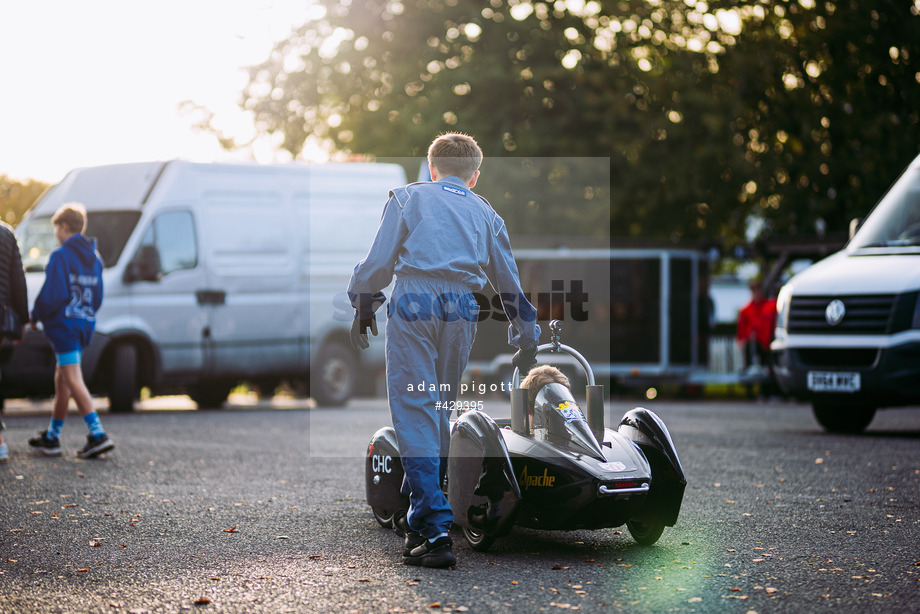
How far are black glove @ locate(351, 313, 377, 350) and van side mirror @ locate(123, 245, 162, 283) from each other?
29.2 feet

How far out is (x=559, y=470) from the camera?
528 centimetres

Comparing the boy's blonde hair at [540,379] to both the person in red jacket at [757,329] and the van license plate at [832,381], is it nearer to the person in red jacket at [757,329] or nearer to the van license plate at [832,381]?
the van license plate at [832,381]

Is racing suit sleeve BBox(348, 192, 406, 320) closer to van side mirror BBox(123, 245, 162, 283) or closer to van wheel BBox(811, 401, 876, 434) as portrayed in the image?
van wheel BBox(811, 401, 876, 434)

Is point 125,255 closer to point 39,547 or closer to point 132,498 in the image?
point 132,498

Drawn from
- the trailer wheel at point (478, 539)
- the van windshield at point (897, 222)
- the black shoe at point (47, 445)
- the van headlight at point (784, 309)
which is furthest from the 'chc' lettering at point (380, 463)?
the van windshield at point (897, 222)

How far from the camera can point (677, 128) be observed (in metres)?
21.8

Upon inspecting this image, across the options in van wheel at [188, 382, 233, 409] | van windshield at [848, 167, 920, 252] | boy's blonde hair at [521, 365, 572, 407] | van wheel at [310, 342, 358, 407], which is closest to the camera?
boy's blonde hair at [521, 365, 572, 407]

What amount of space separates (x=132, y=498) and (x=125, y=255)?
7080 millimetres

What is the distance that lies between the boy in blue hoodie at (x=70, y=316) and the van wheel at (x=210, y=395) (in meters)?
6.49

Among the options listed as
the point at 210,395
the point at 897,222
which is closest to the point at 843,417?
the point at 897,222

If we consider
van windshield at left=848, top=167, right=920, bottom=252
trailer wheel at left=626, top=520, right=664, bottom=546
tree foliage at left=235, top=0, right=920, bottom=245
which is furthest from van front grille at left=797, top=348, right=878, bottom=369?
tree foliage at left=235, top=0, right=920, bottom=245

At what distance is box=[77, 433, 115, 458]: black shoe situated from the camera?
8.97 m

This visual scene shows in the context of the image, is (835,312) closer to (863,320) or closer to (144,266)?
(863,320)

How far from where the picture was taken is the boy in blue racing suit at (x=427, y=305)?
517 cm
